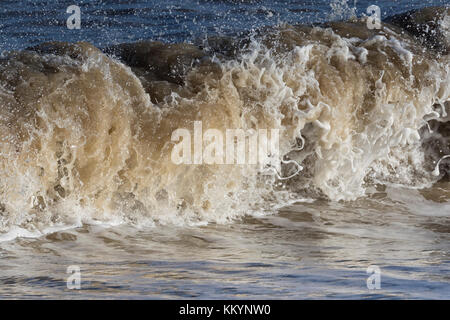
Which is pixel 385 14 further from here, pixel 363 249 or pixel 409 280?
pixel 409 280

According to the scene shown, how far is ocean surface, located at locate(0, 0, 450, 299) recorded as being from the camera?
4.86 m

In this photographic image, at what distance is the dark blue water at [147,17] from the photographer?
440 inches

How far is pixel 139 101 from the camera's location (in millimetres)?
6305

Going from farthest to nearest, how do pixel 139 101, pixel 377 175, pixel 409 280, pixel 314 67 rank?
pixel 377 175 < pixel 314 67 < pixel 139 101 < pixel 409 280

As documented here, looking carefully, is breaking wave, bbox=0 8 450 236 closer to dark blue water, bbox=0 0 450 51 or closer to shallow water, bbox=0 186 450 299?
shallow water, bbox=0 186 450 299

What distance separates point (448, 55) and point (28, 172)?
418 cm

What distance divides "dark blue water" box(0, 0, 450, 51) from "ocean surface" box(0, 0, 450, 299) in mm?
3377

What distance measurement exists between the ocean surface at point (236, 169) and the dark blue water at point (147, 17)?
11.1ft

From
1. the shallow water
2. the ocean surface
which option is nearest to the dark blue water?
the ocean surface

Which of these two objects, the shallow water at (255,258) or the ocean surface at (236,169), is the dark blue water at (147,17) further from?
the shallow water at (255,258)

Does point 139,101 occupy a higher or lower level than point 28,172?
higher

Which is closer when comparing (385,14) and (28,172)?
(28,172)

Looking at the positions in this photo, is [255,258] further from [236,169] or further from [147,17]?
Result: [147,17]

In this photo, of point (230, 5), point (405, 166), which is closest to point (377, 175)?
point (405, 166)
